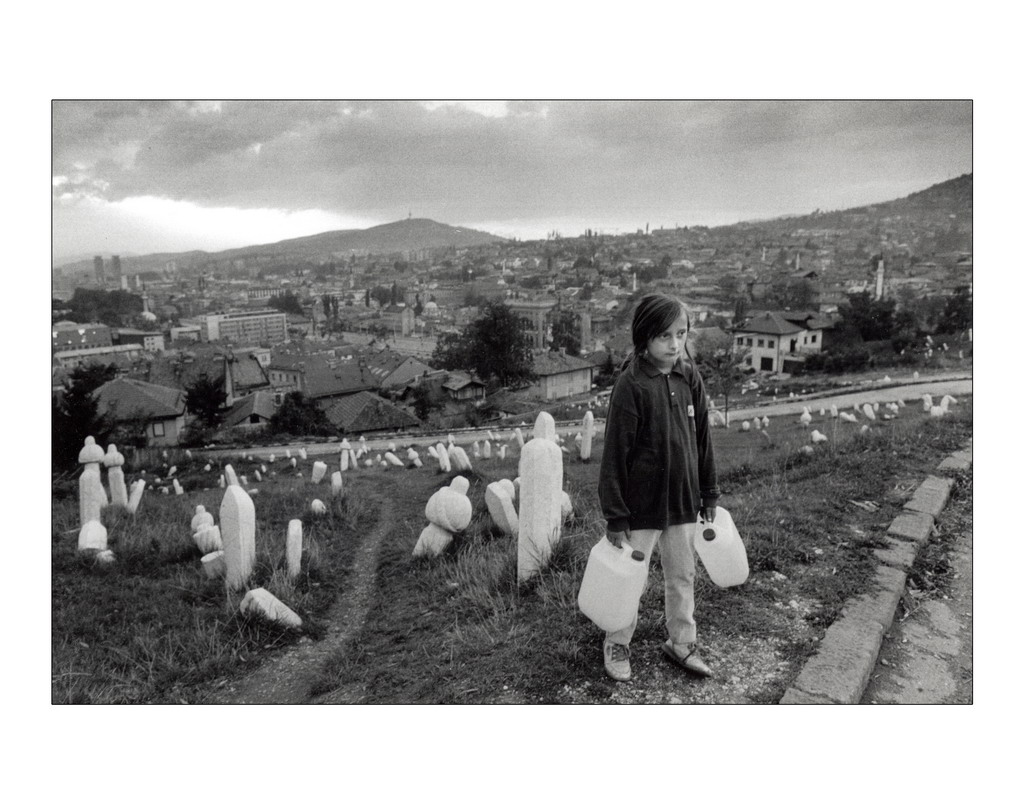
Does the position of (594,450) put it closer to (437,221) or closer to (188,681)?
(437,221)

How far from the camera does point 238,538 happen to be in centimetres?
394

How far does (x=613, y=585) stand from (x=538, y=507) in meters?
0.98

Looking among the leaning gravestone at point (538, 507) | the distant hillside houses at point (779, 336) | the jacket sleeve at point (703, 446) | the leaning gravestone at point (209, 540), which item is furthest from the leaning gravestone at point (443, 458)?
the jacket sleeve at point (703, 446)

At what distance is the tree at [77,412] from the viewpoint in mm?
4562

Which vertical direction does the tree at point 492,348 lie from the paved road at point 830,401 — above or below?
above

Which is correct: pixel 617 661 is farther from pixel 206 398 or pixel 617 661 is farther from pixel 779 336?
pixel 779 336

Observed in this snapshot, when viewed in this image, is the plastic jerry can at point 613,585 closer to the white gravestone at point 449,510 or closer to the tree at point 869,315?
Result: the white gravestone at point 449,510

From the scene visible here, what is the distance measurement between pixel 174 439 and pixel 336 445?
1.25 metres

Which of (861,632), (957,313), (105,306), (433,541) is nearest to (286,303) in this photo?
(105,306)

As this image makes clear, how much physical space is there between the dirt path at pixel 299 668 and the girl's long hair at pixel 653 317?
2.17 meters

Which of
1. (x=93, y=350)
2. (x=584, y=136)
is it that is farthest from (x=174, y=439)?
(x=584, y=136)

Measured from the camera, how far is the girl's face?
2.56m

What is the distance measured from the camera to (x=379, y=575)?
4398 mm

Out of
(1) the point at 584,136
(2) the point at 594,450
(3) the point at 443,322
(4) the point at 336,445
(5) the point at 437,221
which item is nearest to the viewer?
(1) the point at 584,136
